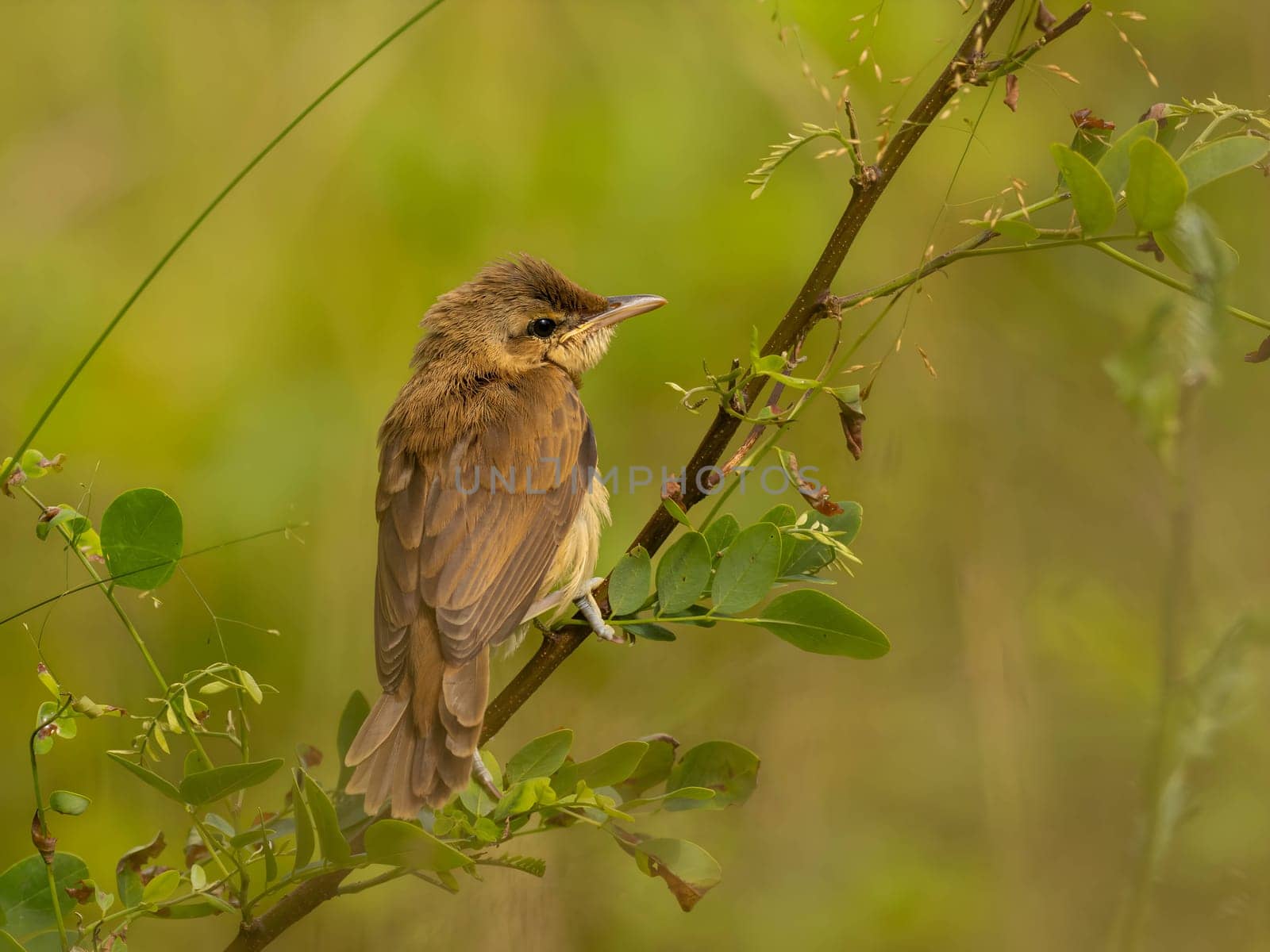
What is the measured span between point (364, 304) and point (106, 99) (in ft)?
4.60

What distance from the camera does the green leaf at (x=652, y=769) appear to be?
2641 millimetres

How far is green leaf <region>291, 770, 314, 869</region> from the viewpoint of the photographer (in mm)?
2143

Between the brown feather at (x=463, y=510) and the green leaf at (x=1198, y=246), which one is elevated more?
the green leaf at (x=1198, y=246)

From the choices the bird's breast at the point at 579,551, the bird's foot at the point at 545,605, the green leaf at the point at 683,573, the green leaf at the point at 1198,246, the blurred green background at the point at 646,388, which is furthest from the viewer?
the blurred green background at the point at 646,388

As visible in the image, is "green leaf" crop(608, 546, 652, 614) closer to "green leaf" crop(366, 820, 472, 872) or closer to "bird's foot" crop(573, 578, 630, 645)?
"bird's foot" crop(573, 578, 630, 645)

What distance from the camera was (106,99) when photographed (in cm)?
503

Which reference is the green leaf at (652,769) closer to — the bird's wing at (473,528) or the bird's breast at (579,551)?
the bird's wing at (473,528)

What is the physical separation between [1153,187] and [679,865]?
1.50 metres

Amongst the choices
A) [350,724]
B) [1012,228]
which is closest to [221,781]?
[350,724]

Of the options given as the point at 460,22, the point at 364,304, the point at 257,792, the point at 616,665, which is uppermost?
the point at 460,22

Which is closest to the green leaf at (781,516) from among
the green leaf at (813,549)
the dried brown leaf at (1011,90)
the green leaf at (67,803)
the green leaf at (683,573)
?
the green leaf at (813,549)

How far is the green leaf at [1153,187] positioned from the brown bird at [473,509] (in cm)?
137

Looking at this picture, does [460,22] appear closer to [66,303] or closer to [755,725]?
[66,303]

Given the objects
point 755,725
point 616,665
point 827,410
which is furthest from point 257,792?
point 827,410
